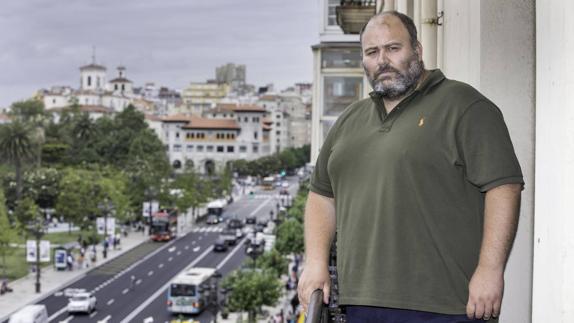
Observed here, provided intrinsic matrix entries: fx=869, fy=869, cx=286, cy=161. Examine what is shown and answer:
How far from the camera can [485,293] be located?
2.39 meters

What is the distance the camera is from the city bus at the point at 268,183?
109 metres

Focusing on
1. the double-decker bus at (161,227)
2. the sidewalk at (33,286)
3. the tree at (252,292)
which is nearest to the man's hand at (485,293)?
the tree at (252,292)

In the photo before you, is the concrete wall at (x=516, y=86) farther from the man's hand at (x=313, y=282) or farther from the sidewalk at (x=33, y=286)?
the sidewalk at (x=33, y=286)

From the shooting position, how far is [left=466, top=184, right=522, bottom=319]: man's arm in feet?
7.86

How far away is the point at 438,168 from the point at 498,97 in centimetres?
94

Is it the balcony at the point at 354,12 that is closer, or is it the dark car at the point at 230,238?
the balcony at the point at 354,12

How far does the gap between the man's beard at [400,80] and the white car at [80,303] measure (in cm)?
3193

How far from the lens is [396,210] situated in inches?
98.2

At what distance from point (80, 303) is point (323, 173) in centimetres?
3177

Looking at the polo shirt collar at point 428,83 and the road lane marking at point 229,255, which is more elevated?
the polo shirt collar at point 428,83

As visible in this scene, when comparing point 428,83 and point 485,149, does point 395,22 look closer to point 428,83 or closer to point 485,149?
point 428,83


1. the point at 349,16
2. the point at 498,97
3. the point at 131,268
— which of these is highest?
the point at 349,16

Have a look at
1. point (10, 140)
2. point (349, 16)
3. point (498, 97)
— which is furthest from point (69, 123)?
point (498, 97)

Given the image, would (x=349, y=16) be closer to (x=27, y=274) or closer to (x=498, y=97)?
(x=498, y=97)
